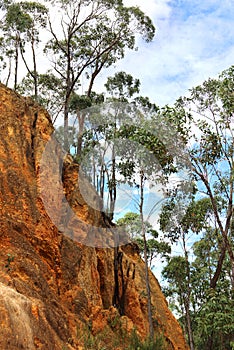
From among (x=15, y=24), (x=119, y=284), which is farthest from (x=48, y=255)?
(x=15, y=24)

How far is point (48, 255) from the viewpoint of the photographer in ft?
43.2

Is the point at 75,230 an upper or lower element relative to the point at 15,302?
upper

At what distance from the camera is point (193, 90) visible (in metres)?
16.5

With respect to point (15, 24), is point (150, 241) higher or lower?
lower

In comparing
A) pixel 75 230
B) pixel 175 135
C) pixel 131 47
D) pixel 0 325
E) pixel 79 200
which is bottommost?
pixel 0 325

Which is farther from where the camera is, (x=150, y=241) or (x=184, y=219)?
(x=150, y=241)

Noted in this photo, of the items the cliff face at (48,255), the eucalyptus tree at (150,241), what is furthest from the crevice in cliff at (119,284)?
the eucalyptus tree at (150,241)

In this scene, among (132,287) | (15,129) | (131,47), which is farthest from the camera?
(131,47)

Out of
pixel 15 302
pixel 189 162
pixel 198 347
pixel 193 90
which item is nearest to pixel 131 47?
pixel 193 90

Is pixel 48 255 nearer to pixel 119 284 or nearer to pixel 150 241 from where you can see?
pixel 119 284

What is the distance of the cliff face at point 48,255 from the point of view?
9609 millimetres

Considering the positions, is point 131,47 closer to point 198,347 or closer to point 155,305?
point 155,305

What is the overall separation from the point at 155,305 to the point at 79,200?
905cm

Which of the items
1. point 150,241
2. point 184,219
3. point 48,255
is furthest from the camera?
point 150,241
